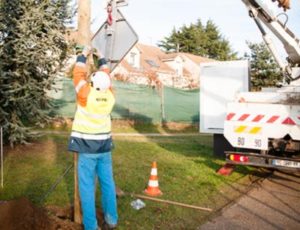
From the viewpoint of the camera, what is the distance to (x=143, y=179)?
861 cm

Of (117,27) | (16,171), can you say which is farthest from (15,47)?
(117,27)

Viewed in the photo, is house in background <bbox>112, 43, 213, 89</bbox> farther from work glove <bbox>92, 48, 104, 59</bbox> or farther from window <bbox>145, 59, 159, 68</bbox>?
work glove <bbox>92, 48, 104, 59</bbox>

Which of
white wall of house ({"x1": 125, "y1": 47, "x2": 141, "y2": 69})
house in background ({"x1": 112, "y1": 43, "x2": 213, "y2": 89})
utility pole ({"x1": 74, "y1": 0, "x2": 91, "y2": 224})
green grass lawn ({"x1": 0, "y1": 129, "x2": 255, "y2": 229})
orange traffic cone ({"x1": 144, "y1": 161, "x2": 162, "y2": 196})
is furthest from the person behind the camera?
white wall of house ({"x1": 125, "y1": 47, "x2": 141, "y2": 69})

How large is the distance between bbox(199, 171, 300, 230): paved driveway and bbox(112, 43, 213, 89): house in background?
28026mm

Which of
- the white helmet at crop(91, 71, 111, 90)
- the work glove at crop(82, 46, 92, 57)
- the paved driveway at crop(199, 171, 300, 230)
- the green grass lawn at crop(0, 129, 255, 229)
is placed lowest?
the paved driveway at crop(199, 171, 300, 230)

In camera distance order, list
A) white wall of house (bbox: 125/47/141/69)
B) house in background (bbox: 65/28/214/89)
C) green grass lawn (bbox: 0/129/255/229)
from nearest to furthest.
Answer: green grass lawn (bbox: 0/129/255/229) < house in background (bbox: 65/28/214/89) < white wall of house (bbox: 125/47/141/69)

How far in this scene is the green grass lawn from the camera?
20.8 feet

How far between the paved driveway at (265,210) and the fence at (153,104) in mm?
11954

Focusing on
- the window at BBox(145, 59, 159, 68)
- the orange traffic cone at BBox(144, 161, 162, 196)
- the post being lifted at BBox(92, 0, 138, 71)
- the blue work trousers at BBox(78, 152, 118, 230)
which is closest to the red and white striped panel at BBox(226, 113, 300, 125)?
the orange traffic cone at BBox(144, 161, 162, 196)

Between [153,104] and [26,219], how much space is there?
17.4 m

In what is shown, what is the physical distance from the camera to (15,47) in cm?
1016

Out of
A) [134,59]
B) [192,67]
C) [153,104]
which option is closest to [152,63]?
[134,59]

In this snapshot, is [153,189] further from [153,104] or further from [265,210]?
[153,104]

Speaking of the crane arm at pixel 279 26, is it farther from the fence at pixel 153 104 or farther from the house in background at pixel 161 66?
the house in background at pixel 161 66
